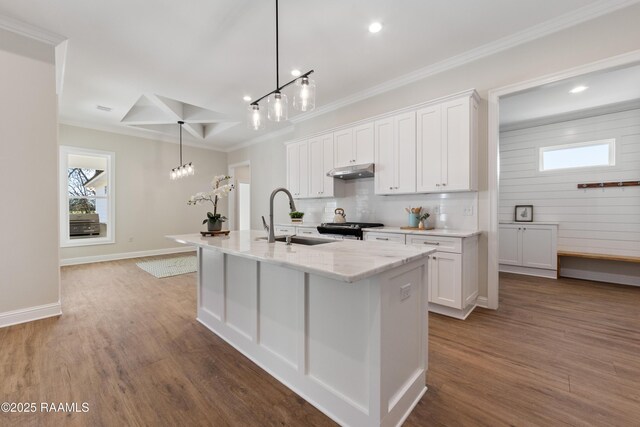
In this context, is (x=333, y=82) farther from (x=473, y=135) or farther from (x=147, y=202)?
(x=147, y=202)

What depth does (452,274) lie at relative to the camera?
2723mm

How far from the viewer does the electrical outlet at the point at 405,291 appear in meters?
1.42

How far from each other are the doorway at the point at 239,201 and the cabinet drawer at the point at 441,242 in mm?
5510

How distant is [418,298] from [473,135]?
2264 mm

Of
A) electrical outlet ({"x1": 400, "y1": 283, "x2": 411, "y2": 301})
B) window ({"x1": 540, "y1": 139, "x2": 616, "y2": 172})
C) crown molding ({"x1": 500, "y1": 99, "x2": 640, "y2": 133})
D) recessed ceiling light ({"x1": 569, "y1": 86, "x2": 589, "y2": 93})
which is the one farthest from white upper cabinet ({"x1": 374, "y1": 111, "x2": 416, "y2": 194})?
window ({"x1": 540, "y1": 139, "x2": 616, "y2": 172})

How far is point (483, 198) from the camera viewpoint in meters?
3.06

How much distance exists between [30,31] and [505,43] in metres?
4.96

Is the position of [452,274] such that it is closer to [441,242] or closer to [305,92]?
[441,242]

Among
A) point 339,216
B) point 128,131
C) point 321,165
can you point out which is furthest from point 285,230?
point 128,131

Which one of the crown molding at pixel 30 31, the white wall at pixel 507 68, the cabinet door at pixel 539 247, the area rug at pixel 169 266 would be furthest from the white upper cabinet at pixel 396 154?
the crown molding at pixel 30 31

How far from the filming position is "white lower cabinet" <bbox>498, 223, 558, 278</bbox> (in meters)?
4.36

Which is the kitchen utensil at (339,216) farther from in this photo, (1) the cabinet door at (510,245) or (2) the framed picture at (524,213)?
(2) the framed picture at (524,213)

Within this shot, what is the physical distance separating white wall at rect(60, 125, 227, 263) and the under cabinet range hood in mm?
4714

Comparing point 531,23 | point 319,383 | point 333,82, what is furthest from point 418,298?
point 333,82
